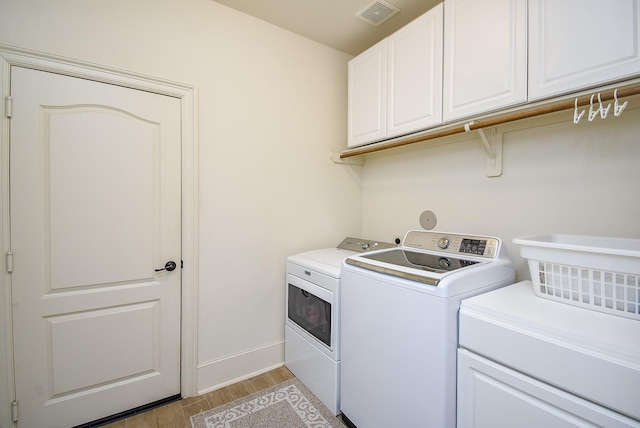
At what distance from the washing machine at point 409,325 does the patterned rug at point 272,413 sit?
20 cm

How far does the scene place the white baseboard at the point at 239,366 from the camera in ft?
6.45

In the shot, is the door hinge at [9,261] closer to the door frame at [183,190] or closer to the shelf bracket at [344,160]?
the door frame at [183,190]

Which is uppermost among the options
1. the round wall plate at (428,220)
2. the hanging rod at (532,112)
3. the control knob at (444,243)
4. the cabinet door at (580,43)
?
the cabinet door at (580,43)

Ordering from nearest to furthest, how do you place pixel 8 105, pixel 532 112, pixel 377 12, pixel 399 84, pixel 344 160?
pixel 532 112 < pixel 8 105 < pixel 399 84 < pixel 377 12 < pixel 344 160

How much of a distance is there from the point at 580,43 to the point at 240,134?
75.2 inches

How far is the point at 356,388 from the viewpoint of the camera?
5.13ft

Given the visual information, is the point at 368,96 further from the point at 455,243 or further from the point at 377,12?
the point at 455,243

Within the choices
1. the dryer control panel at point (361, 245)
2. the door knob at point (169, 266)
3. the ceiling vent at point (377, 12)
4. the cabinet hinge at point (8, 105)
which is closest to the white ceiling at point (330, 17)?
the ceiling vent at point (377, 12)

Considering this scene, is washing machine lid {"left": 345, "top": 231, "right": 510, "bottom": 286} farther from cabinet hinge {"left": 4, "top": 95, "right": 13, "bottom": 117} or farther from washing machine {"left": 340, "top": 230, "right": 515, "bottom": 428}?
cabinet hinge {"left": 4, "top": 95, "right": 13, "bottom": 117}

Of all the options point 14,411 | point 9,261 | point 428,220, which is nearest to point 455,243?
point 428,220

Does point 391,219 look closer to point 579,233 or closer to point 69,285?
point 579,233

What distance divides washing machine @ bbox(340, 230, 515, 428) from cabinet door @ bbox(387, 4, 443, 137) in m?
0.77

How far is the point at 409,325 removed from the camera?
125 centimetres

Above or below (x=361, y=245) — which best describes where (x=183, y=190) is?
above
